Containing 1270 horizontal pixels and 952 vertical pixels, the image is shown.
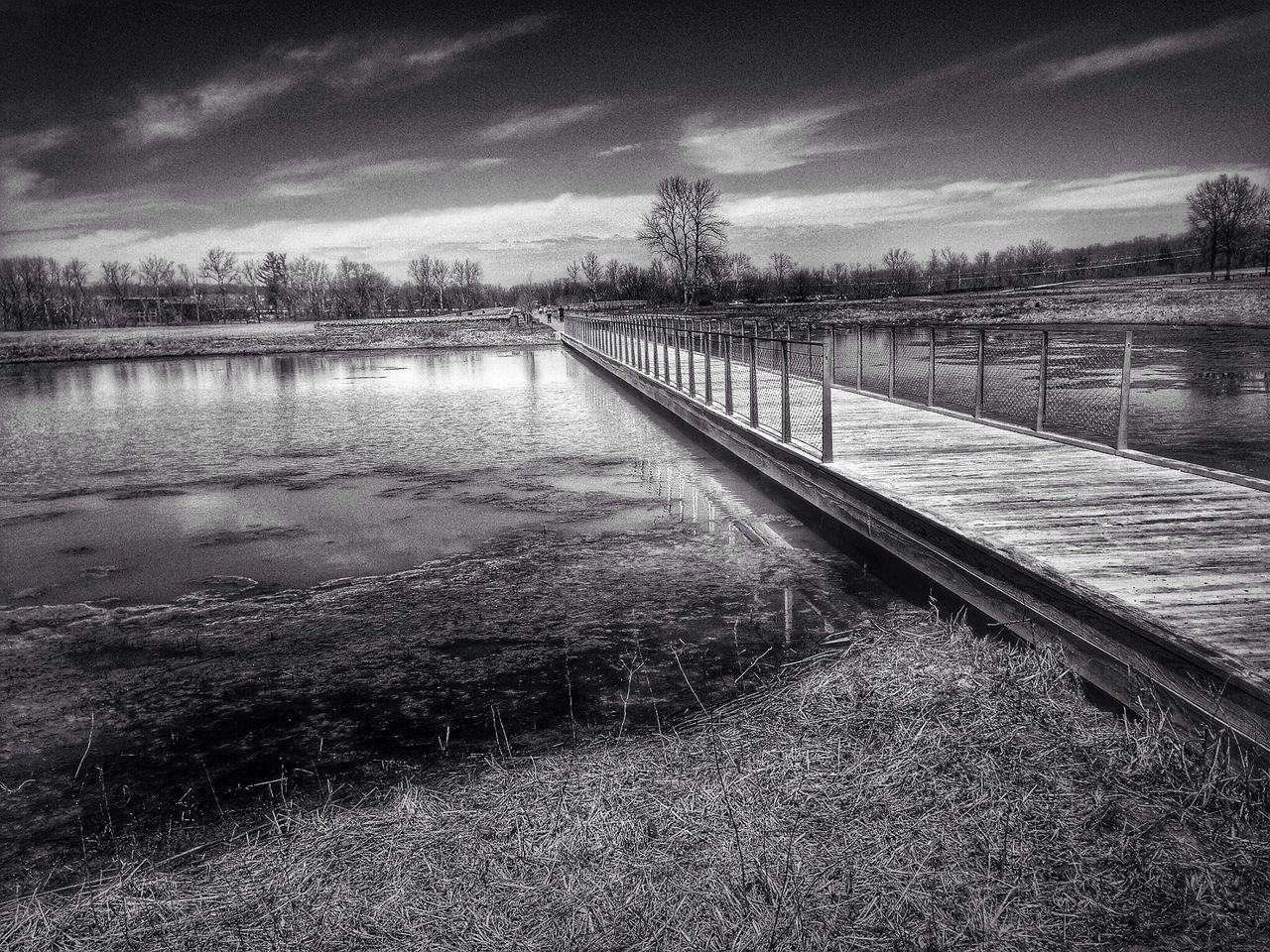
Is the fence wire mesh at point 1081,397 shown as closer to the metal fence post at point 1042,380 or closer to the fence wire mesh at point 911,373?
the metal fence post at point 1042,380

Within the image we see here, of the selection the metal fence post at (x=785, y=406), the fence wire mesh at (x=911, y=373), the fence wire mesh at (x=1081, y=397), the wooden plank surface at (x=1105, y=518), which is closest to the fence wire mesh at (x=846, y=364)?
the fence wire mesh at (x=911, y=373)

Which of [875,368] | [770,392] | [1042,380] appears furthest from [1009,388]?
[875,368]

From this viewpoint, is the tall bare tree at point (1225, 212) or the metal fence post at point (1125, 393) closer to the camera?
the metal fence post at point (1125, 393)

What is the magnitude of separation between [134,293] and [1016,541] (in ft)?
597

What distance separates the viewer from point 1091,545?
5.00 meters

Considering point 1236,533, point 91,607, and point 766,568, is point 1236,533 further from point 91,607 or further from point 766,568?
point 91,607

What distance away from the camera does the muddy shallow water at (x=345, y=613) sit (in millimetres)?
4203

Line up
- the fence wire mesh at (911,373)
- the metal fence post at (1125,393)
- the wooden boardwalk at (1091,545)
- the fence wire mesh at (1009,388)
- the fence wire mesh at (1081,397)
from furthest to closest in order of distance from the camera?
1. the fence wire mesh at (911,373)
2. the fence wire mesh at (1009,388)
3. the fence wire mesh at (1081,397)
4. the metal fence post at (1125,393)
5. the wooden boardwalk at (1091,545)

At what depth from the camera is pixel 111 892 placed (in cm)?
304

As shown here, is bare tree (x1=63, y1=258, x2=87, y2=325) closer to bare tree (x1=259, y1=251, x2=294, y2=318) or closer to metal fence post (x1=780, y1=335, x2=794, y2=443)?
bare tree (x1=259, y1=251, x2=294, y2=318)

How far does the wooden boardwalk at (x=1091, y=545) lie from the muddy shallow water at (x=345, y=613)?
0.73 m

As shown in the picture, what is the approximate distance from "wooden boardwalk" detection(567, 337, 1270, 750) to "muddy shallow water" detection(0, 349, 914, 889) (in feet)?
2.40

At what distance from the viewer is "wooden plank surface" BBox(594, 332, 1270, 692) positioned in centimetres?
400

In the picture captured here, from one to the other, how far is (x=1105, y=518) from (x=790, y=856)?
12.1ft
